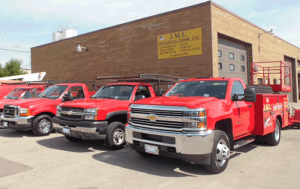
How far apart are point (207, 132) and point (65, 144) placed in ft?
16.0

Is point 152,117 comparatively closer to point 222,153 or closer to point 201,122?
Answer: point 201,122

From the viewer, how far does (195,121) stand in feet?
14.8

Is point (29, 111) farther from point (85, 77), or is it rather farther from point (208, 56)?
point (85, 77)

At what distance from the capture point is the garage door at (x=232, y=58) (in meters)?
16.3

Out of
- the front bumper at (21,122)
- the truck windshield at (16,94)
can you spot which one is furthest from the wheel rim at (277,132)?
the truck windshield at (16,94)

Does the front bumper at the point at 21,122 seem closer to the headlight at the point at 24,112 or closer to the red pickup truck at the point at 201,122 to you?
the headlight at the point at 24,112

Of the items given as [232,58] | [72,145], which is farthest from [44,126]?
[232,58]

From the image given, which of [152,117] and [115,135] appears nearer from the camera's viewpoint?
[152,117]

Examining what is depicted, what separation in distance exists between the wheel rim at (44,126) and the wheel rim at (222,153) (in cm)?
655

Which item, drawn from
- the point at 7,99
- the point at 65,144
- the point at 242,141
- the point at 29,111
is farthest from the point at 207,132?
the point at 7,99

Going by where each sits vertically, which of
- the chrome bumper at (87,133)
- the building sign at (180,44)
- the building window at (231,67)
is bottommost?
the chrome bumper at (87,133)

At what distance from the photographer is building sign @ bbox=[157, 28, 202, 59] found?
15.0m

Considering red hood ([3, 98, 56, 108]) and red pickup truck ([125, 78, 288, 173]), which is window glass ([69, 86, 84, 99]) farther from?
red pickup truck ([125, 78, 288, 173])

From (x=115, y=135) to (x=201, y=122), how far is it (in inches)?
116
